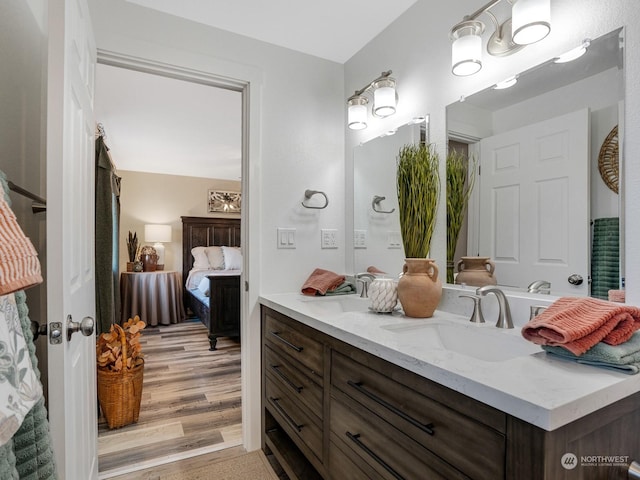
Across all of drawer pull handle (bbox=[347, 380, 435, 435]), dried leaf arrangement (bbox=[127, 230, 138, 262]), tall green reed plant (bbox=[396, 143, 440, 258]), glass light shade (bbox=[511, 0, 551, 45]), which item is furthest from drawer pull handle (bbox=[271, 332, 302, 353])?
dried leaf arrangement (bbox=[127, 230, 138, 262])

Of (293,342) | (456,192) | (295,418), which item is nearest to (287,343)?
(293,342)

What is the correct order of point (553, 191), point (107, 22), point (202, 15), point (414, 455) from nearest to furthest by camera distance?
point (414, 455) < point (553, 191) < point (107, 22) < point (202, 15)

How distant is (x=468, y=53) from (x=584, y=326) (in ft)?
3.56

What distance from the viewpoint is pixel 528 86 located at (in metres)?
1.29

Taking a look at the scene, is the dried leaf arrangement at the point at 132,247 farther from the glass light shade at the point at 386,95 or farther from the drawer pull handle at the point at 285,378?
the glass light shade at the point at 386,95

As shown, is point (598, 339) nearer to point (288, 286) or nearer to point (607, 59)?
point (607, 59)

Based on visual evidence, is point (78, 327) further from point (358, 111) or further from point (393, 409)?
point (358, 111)

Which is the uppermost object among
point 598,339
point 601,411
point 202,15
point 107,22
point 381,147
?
point 202,15

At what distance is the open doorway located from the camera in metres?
2.25

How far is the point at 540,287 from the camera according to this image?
1253mm

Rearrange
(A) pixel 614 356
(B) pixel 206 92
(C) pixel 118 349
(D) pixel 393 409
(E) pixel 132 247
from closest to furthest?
1. (A) pixel 614 356
2. (D) pixel 393 409
3. (C) pixel 118 349
4. (B) pixel 206 92
5. (E) pixel 132 247

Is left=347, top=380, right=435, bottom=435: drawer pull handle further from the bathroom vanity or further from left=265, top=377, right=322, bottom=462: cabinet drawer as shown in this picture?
left=265, top=377, right=322, bottom=462: cabinet drawer

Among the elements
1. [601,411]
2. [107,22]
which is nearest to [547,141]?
[601,411]

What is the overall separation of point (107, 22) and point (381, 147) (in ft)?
4.94
